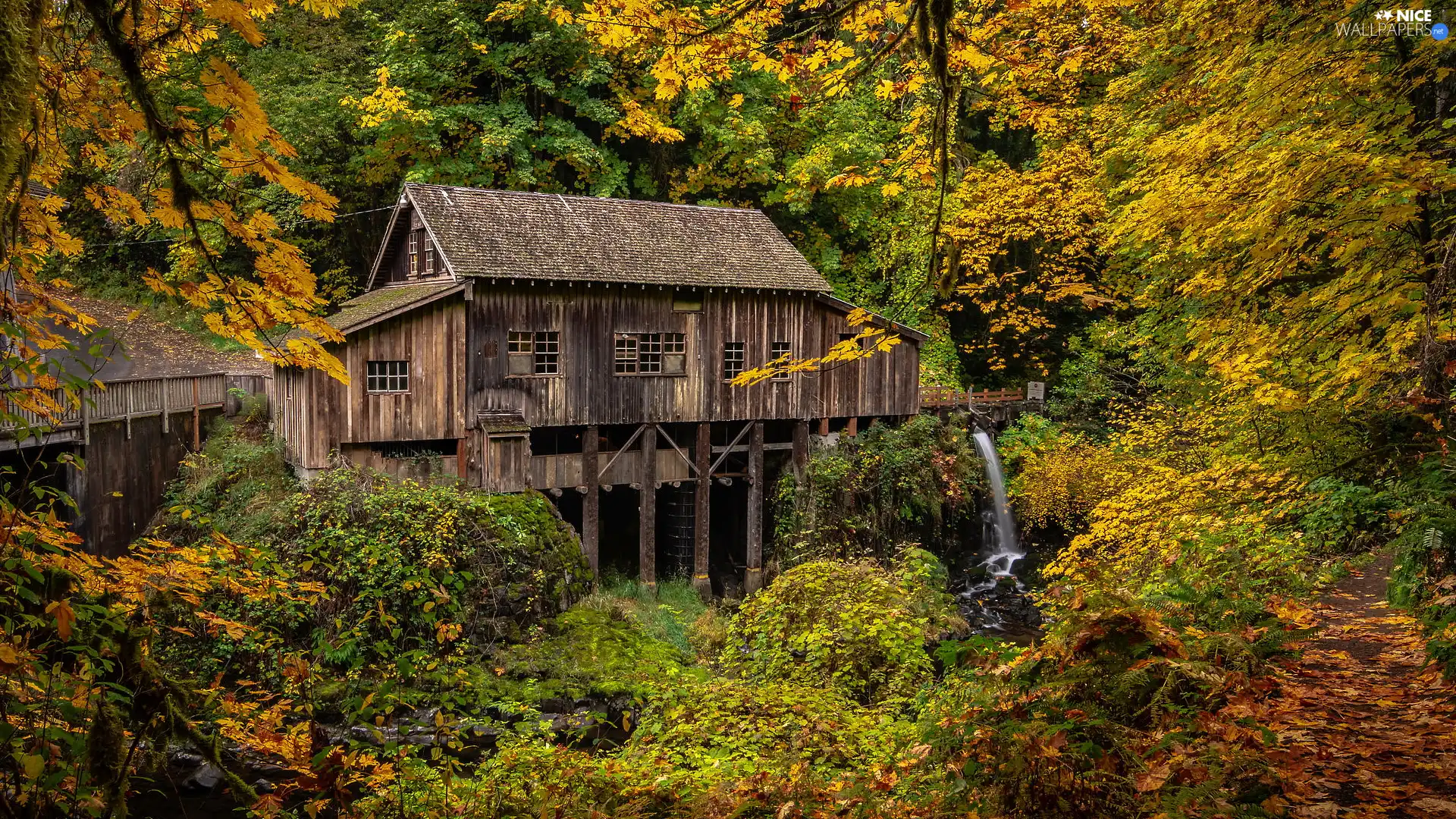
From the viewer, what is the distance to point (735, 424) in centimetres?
2152

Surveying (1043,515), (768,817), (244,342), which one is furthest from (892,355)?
(244,342)

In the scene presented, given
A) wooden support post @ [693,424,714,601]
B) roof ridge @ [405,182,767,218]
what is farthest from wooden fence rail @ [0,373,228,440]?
wooden support post @ [693,424,714,601]

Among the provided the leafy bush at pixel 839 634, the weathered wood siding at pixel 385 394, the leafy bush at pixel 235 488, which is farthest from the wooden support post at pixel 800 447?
the leafy bush at pixel 235 488

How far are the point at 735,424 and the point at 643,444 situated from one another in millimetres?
3369

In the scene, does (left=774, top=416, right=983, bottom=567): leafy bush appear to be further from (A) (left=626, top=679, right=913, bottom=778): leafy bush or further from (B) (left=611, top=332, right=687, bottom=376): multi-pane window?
(A) (left=626, top=679, right=913, bottom=778): leafy bush

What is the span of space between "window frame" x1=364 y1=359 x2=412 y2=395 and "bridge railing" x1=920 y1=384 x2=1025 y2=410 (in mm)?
13365

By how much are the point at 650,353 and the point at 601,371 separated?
122cm

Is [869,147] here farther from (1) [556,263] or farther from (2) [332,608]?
(2) [332,608]

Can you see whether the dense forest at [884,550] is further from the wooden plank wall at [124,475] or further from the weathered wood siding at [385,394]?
the weathered wood siding at [385,394]

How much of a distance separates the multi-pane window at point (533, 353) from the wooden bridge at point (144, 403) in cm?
662

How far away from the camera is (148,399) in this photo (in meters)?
16.1

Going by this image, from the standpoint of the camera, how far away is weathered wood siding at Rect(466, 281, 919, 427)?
17.0 metres

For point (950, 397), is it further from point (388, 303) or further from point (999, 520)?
point (388, 303)

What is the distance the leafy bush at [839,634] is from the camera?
9.09 meters
